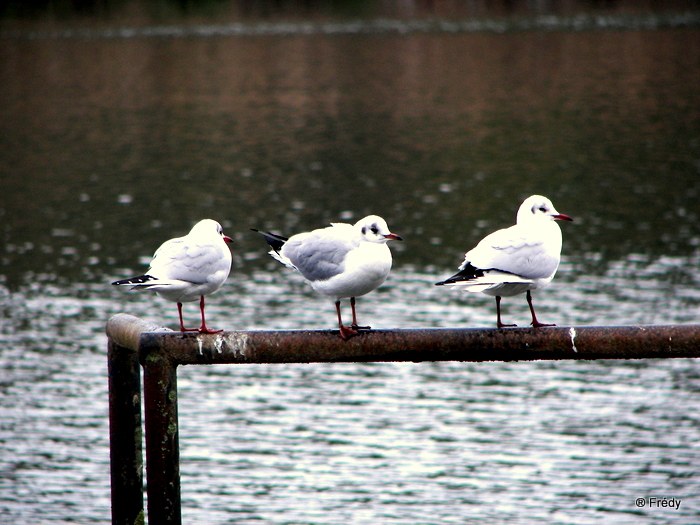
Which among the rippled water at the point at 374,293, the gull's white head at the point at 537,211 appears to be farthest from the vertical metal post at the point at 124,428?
the rippled water at the point at 374,293

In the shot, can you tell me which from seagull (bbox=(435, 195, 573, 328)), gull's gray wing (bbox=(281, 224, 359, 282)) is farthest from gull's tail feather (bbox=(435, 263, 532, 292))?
gull's gray wing (bbox=(281, 224, 359, 282))

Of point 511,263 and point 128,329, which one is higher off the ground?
point 511,263

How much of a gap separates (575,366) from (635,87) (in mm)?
44418

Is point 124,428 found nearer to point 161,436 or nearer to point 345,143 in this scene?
point 161,436

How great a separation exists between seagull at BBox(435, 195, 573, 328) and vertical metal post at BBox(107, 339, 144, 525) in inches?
79.9

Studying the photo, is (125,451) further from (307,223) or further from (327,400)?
(307,223)

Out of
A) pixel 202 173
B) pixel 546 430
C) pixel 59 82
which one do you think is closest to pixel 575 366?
pixel 546 430

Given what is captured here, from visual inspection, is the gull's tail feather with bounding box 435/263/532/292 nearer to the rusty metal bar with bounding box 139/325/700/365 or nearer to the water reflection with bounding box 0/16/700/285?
the rusty metal bar with bounding box 139/325/700/365

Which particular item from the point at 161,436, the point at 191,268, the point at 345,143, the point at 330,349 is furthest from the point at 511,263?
the point at 345,143

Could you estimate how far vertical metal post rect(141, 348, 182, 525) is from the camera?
6.03 m

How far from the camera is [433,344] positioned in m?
5.91

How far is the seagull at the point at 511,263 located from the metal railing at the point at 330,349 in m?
0.60

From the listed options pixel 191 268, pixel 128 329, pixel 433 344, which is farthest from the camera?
pixel 191 268

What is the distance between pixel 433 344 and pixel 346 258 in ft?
3.77
